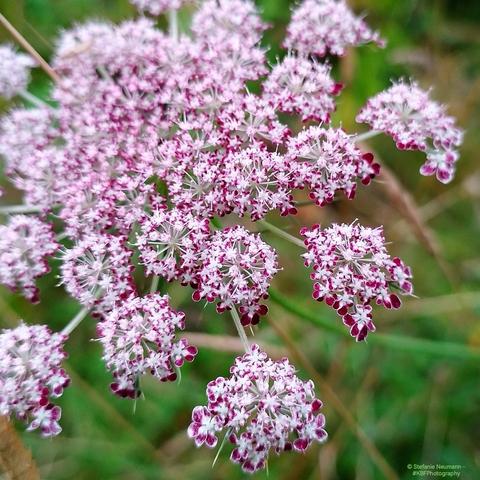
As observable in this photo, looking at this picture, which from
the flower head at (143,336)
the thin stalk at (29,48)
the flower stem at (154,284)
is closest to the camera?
the flower head at (143,336)

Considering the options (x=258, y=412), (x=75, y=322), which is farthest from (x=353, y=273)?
(x=75, y=322)

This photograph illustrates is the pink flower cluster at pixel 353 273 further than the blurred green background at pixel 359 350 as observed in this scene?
No

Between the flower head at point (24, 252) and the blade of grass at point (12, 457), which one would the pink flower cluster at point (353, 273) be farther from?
the blade of grass at point (12, 457)

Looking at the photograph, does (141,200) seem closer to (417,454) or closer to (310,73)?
(310,73)

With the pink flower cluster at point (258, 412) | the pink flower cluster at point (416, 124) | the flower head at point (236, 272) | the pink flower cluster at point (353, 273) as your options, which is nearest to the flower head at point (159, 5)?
the pink flower cluster at point (416, 124)

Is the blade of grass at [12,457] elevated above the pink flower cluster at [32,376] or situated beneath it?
situated beneath

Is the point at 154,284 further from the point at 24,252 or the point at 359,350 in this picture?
the point at 359,350

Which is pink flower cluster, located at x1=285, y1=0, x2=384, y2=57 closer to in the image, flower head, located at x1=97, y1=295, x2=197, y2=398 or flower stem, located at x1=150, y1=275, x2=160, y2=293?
flower stem, located at x1=150, y1=275, x2=160, y2=293
